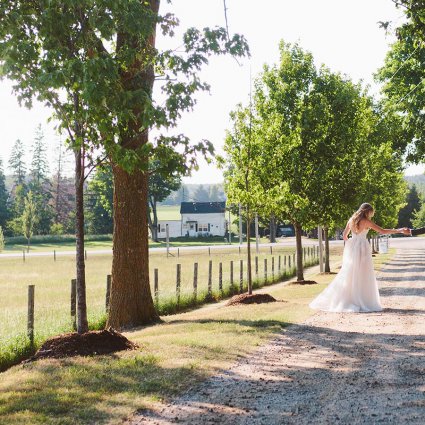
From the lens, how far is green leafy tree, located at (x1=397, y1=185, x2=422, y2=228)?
126 metres

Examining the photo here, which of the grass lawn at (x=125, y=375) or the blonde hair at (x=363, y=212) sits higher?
the blonde hair at (x=363, y=212)

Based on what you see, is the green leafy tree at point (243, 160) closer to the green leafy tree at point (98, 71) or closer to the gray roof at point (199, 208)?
the green leafy tree at point (98, 71)

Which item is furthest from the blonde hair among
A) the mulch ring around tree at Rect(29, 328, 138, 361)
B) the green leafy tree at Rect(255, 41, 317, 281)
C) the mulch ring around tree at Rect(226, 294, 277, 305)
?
the green leafy tree at Rect(255, 41, 317, 281)

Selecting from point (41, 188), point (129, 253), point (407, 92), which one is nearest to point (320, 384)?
point (129, 253)

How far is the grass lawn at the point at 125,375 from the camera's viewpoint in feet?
19.5

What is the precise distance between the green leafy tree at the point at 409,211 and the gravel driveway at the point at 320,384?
118 m

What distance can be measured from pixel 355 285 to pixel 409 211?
120 metres

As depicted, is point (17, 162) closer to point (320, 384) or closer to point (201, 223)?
point (201, 223)

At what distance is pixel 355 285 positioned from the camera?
13.4 m

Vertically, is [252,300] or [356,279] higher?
[356,279]

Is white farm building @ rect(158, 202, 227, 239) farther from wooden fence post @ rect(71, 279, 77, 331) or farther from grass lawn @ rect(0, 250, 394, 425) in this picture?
grass lawn @ rect(0, 250, 394, 425)

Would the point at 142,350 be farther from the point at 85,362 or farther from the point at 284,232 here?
the point at 284,232

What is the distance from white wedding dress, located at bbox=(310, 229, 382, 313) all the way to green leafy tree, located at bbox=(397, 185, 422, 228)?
11318 centimetres

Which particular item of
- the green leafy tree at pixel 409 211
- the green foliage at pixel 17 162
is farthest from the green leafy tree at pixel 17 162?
the green leafy tree at pixel 409 211
